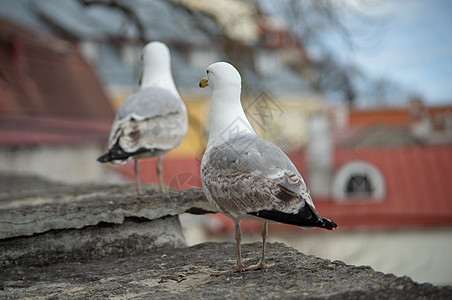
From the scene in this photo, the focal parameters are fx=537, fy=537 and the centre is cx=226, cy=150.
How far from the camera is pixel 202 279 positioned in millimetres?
2809

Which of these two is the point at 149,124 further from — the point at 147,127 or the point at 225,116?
the point at 225,116

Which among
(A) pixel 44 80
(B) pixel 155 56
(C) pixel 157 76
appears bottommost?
(C) pixel 157 76

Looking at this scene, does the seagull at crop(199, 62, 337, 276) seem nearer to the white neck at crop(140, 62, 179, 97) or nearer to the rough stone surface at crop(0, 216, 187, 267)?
the rough stone surface at crop(0, 216, 187, 267)

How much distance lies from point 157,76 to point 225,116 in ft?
A: 5.47

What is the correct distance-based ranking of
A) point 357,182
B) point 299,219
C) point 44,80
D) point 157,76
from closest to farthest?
point 299,219, point 157,76, point 44,80, point 357,182

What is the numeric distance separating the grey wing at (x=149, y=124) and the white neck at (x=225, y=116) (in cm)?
104

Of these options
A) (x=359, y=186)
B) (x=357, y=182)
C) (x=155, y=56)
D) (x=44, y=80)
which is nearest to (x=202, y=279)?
(x=155, y=56)

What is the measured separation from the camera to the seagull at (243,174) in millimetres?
2461

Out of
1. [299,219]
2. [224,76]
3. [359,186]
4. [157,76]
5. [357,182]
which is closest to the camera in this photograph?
[299,219]

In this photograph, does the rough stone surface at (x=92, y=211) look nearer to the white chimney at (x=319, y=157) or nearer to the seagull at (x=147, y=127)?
the seagull at (x=147, y=127)

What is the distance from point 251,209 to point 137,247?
1316mm

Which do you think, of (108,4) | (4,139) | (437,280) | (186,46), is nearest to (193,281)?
(108,4)

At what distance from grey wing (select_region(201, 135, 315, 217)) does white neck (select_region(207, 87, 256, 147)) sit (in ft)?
0.38

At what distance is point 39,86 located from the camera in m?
11.1
